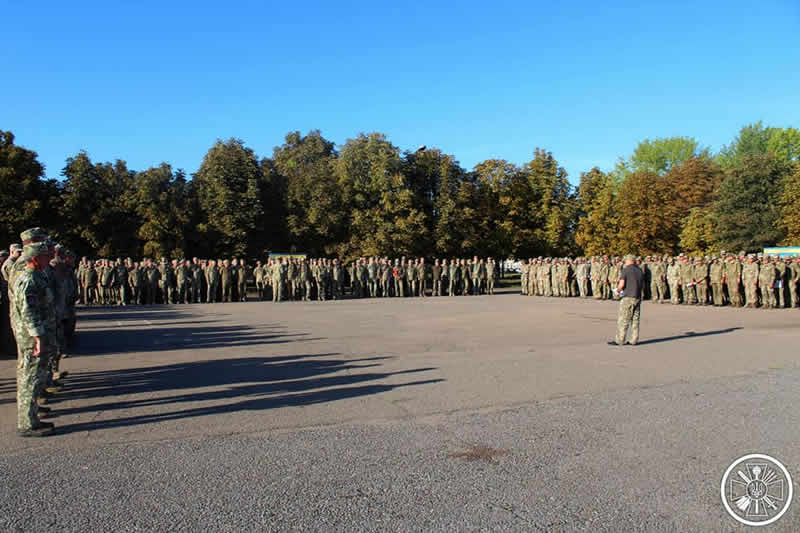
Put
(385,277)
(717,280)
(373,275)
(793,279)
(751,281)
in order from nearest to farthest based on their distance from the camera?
(793,279) → (751,281) → (717,280) → (373,275) → (385,277)

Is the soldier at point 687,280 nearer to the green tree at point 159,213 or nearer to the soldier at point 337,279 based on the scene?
the soldier at point 337,279

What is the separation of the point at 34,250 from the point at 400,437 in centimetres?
444

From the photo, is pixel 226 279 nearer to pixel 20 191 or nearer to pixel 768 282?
pixel 20 191

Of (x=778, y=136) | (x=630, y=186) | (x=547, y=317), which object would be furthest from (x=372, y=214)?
(x=778, y=136)

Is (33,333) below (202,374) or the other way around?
the other way around

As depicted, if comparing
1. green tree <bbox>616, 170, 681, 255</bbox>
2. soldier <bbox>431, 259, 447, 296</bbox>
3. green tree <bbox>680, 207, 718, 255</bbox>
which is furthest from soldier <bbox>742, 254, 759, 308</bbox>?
green tree <bbox>616, 170, 681, 255</bbox>

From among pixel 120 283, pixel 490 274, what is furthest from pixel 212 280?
pixel 490 274

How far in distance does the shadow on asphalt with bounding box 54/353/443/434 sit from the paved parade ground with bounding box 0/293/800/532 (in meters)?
0.05

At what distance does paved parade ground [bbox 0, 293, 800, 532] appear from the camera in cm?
424

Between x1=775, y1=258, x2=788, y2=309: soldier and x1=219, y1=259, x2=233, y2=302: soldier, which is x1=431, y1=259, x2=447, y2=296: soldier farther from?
x1=775, y1=258, x2=788, y2=309: soldier

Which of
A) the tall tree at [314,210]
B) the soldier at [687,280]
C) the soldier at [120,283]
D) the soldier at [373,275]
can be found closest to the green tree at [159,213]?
the tall tree at [314,210]

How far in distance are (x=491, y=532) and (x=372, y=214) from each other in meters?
36.7

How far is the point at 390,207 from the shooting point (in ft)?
131

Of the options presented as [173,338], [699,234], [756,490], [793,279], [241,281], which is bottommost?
[756,490]
